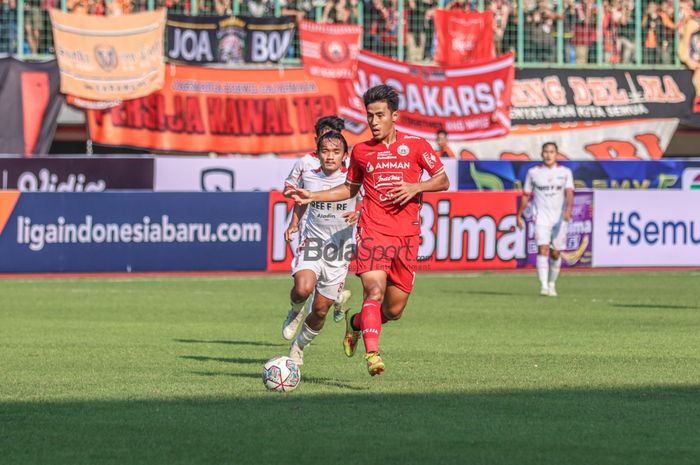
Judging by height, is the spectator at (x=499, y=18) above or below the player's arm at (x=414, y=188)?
below

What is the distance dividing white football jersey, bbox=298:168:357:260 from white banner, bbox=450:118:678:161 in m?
21.3

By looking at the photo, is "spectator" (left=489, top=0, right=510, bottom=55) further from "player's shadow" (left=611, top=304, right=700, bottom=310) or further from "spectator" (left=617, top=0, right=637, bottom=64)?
"player's shadow" (left=611, top=304, right=700, bottom=310)

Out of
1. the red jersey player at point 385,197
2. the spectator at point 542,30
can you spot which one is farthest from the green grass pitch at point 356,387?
the spectator at point 542,30

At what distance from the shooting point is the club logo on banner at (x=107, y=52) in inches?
1227

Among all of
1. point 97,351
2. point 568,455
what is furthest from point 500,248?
point 568,455

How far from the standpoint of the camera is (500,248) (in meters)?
28.0

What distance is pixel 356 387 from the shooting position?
10984 millimetres

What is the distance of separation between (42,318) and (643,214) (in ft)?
46.9

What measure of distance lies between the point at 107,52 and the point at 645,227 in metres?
11.8

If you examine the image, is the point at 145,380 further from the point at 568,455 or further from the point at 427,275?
the point at 427,275

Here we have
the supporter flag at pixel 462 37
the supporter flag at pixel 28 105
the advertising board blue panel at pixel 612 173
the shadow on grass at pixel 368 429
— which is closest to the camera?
the shadow on grass at pixel 368 429

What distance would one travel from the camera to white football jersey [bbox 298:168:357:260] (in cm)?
1321

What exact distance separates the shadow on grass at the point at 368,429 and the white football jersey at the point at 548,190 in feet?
40.4

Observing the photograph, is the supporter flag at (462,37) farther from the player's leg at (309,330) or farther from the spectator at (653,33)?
the player's leg at (309,330)
